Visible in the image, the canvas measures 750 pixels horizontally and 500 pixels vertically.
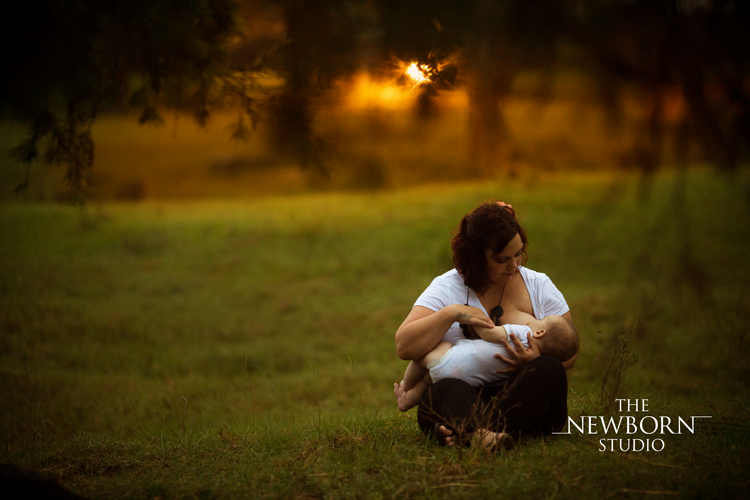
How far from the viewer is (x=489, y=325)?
318 centimetres

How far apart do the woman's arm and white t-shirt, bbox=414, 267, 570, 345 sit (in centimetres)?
16

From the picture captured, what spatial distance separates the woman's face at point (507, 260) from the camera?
3.33 m

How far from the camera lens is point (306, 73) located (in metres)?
3.71

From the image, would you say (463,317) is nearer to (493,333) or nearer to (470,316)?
(470,316)

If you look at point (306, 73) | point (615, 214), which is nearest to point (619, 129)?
point (306, 73)

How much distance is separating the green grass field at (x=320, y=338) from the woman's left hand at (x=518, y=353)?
0.44 meters

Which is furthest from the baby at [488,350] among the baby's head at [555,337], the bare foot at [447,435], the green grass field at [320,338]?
the green grass field at [320,338]

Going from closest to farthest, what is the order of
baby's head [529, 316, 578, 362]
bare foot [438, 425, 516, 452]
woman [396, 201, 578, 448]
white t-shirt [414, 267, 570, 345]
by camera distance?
bare foot [438, 425, 516, 452] → woman [396, 201, 578, 448] → baby's head [529, 316, 578, 362] → white t-shirt [414, 267, 570, 345]

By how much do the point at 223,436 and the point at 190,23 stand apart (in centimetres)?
246

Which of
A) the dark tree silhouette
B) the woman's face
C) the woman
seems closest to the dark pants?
the woman

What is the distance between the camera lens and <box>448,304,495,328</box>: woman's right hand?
10.4 feet

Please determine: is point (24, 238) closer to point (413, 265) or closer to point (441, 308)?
point (413, 265)

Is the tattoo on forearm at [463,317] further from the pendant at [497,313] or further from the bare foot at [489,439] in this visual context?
the bare foot at [489,439]

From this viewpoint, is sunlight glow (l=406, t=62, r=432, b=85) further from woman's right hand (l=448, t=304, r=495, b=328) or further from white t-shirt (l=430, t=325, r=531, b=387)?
white t-shirt (l=430, t=325, r=531, b=387)
